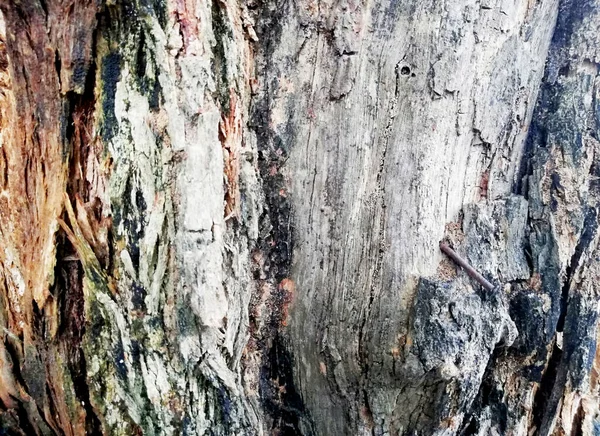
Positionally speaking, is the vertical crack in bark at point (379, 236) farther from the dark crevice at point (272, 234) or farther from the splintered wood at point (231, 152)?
the splintered wood at point (231, 152)

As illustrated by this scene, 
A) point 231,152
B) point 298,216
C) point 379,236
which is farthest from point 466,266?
point 231,152

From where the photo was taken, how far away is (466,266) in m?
1.42

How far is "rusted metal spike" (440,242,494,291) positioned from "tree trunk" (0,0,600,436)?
0.07 ft

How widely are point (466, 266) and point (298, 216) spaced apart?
0.44 meters

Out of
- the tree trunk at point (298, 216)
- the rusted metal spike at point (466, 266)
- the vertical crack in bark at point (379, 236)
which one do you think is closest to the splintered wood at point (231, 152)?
the tree trunk at point (298, 216)

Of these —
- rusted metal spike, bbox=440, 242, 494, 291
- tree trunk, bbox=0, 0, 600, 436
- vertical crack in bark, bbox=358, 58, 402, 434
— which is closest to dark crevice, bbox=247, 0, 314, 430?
tree trunk, bbox=0, 0, 600, 436

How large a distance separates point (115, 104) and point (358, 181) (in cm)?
61

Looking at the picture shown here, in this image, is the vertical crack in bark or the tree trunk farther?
the vertical crack in bark

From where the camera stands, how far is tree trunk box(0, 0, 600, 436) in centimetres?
126

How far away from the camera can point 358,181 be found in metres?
1.44

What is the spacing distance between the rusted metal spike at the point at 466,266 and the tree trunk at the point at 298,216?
21 millimetres

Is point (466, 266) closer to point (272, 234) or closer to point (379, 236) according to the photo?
point (379, 236)

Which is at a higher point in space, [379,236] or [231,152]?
[231,152]

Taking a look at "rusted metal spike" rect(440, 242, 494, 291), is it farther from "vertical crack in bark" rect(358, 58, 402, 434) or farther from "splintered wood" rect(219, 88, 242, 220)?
"splintered wood" rect(219, 88, 242, 220)
